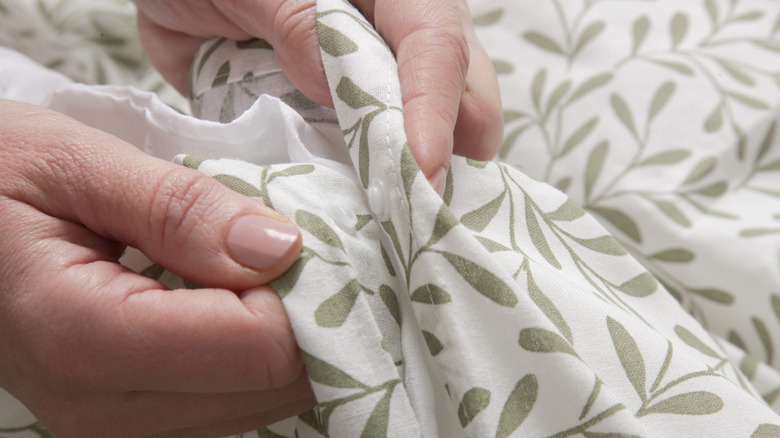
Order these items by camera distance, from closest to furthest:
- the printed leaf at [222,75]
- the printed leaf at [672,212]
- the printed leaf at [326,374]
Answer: the printed leaf at [326,374] < the printed leaf at [222,75] < the printed leaf at [672,212]

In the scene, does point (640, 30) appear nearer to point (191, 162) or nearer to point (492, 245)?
point (492, 245)

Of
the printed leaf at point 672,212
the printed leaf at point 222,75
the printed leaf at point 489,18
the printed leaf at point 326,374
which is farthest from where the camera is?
the printed leaf at point 489,18

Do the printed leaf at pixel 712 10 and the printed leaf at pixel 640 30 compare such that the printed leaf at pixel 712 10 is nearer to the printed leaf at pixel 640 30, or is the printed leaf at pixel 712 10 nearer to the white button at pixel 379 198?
the printed leaf at pixel 640 30

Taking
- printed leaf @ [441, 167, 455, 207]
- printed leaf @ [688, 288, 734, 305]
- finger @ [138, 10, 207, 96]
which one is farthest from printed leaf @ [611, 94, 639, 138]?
finger @ [138, 10, 207, 96]

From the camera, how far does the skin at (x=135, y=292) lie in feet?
1.14

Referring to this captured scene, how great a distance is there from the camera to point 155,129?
508 mm

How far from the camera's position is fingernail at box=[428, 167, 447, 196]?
41 centimetres

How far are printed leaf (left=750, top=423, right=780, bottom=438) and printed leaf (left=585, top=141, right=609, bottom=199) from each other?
0.36m

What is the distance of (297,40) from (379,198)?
170 millimetres

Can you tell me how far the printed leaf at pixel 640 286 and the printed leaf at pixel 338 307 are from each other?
244 millimetres

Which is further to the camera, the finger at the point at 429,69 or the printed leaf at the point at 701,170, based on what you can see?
the printed leaf at the point at 701,170

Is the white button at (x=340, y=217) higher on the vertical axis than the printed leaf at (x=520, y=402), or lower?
higher

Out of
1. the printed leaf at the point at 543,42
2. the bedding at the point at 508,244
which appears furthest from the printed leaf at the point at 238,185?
the printed leaf at the point at 543,42

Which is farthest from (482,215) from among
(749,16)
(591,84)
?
(749,16)
